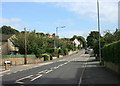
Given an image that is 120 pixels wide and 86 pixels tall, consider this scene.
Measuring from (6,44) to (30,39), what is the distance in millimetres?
15713

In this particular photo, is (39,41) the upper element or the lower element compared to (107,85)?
upper

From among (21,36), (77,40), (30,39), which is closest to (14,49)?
(21,36)

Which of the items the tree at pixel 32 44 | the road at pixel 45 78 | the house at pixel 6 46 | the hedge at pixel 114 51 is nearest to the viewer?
the road at pixel 45 78

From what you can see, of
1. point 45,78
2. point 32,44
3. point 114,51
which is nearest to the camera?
point 45,78

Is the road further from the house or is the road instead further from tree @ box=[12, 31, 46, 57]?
the house

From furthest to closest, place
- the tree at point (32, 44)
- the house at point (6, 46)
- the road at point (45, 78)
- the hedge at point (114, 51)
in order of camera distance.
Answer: the house at point (6, 46)
the tree at point (32, 44)
the hedge at point (114, 51)
the road at point (45, 78)

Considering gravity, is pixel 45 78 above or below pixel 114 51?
below

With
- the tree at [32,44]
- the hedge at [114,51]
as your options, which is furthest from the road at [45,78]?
the tree at [32,44]

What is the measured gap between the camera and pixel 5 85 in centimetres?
1469

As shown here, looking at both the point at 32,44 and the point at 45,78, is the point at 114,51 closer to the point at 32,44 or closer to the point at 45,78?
the point at 45,78

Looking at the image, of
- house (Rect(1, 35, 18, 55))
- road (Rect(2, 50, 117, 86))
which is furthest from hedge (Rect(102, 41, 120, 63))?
house (Rect(1, 35, 18, 55))

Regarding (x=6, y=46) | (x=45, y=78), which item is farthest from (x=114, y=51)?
(x=6, y=46)

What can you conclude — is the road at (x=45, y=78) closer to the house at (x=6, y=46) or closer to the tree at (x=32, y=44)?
the tree at (x=32, y=44)

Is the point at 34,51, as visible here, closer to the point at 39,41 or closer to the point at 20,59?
the point at 39,41
